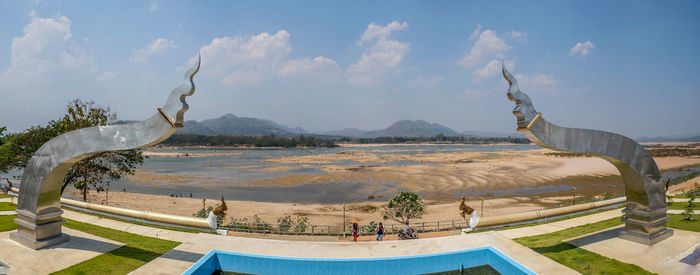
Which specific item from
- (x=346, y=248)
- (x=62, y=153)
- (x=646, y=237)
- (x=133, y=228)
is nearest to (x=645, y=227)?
(x=646, y=237)

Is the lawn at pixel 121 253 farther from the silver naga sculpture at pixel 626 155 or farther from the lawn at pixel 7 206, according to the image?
the silver naga sculpture at pixel 626 155

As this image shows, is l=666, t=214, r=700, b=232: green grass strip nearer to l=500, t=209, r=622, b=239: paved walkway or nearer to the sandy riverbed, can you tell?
l=500, t=209, r=622, b=239: paved walkway

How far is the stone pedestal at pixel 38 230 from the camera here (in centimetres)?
1057

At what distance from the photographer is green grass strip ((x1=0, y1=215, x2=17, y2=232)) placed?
12.8m

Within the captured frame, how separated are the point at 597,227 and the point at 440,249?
23.4ft

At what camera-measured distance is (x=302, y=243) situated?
13.0 m

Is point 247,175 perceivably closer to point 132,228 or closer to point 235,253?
point 132,228

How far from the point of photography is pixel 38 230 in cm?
1058

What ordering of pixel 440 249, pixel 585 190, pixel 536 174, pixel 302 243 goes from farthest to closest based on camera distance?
pixel 536 174
pixel 585 190
pixel 302 243
pixel 440 249

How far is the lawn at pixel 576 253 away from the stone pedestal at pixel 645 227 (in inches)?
67.1

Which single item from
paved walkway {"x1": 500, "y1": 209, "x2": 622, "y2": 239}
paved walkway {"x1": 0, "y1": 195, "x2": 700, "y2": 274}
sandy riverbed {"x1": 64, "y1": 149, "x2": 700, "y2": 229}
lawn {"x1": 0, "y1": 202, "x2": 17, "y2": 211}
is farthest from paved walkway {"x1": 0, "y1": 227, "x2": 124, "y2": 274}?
paved walkway {"x1": 500, "y1": 209, "x2": 622, "y2": 239}

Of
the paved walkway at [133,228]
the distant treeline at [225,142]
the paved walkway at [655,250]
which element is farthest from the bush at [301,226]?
the distant treeline at [225,142]

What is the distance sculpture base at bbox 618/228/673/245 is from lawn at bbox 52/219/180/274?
52.2 feet

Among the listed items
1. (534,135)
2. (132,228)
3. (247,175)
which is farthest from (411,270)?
(247,175)
